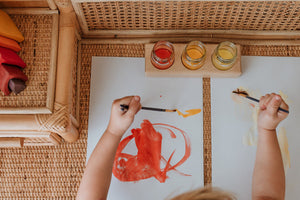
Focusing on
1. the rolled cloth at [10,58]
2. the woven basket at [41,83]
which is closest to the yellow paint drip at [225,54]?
the woven basket at [41,83]

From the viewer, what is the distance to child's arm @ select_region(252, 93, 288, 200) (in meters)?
0.69

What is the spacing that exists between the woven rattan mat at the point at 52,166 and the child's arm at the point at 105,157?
0.37ft

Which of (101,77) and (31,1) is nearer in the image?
(31,1)

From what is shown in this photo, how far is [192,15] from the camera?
754mm

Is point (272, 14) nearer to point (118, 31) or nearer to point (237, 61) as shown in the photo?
point (237, 61)

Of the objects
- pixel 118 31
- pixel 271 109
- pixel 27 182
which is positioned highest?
pixel 118 31

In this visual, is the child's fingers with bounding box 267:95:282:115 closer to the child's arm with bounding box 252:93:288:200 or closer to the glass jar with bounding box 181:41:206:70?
the child's arm with bounding box 252:93:288:200

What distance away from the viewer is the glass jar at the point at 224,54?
2.52 feet

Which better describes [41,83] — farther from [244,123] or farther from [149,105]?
[244,123]

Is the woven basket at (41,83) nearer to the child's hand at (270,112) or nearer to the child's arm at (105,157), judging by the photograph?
the child's arm at (105,157)

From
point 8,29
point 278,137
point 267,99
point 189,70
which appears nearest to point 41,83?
point 8,29

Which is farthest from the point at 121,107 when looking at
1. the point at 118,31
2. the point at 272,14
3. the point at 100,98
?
the point at 272,14

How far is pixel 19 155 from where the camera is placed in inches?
32.2

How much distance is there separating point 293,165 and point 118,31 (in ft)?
2.11
